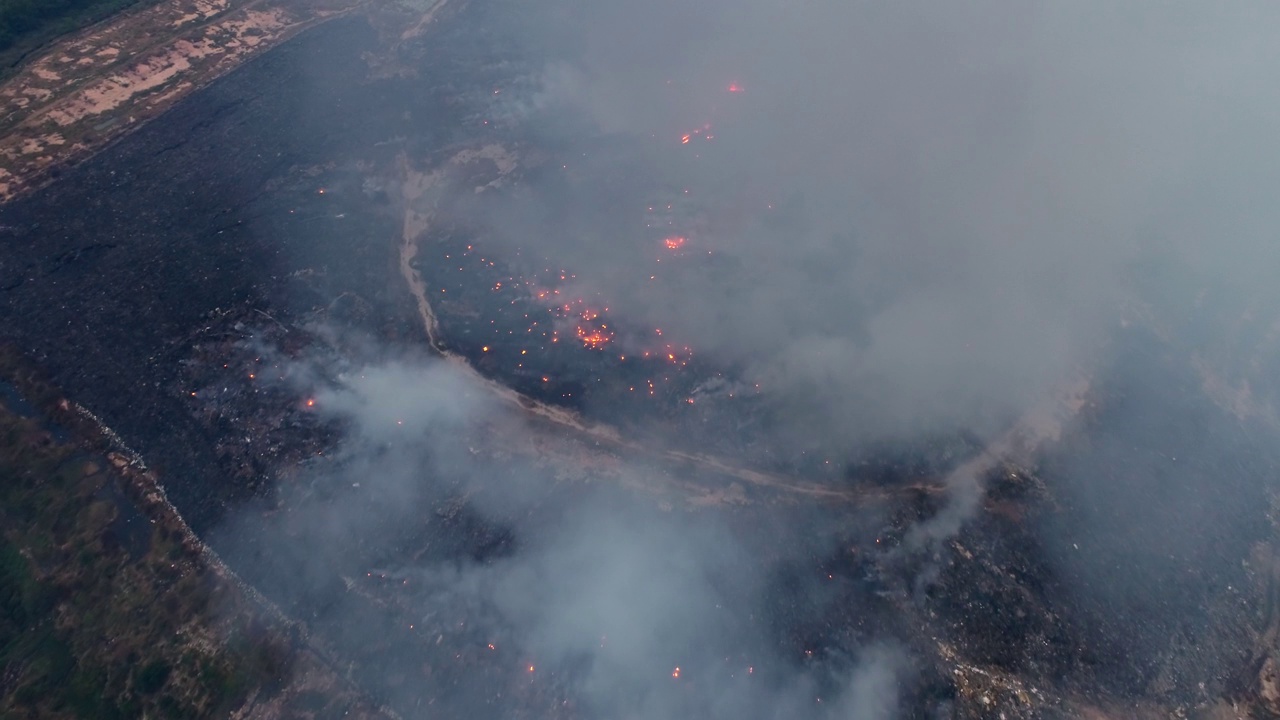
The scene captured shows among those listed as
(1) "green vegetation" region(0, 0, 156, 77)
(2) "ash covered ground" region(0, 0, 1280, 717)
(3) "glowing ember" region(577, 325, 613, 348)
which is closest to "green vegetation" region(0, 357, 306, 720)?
Result: (2) "ash covered ground" region(0, 0, 1280, 717)

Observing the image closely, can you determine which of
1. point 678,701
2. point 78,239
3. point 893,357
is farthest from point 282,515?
point 893,357

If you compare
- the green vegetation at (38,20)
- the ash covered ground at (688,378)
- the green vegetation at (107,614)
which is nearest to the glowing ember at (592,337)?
the ash covered ground at (688,378)

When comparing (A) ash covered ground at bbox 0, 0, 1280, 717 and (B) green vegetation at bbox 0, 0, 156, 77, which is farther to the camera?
(B) green vegetation at bbox 0, 0, 156, 77

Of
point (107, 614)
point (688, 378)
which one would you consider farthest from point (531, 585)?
point (107, 614)

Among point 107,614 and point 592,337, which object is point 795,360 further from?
point 107,614

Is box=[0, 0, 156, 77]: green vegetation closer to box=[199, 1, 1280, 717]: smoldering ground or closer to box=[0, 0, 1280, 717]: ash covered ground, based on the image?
box=[0, 0, 1280, 717]: ash covered ground

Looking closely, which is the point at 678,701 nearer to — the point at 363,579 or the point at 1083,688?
the point at 363,579

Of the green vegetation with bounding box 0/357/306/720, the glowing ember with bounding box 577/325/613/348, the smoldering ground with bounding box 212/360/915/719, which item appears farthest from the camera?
the glowing ember with bounding box 577/325/613/348
